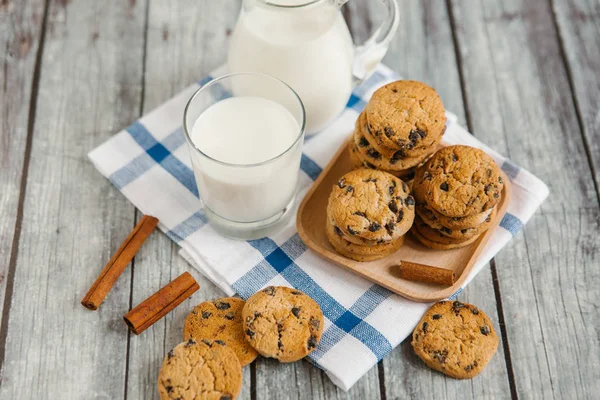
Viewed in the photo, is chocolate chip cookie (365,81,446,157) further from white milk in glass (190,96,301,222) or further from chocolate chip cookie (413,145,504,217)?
white milk in glass (190,96,301,222)

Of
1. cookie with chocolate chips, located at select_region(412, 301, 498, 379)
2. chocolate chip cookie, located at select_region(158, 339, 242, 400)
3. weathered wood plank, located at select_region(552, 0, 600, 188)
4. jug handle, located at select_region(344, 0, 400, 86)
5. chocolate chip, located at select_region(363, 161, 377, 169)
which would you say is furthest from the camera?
weathered wood plank, located at select_region(552, 0, 600, 188)

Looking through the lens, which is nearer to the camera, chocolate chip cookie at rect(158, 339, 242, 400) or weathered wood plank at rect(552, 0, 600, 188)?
chocolate chip cookie at rect(158, 339, 242, 400)

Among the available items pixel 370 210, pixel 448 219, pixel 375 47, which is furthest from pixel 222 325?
pixel 375 47

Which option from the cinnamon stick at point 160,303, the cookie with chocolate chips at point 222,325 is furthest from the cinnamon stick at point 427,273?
the cinnamon stick at point 160,303

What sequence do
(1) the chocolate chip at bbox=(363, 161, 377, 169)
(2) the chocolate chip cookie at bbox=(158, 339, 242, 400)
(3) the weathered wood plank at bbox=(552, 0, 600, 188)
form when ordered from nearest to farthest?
(2) the chocolate chip cookie at bbox=(158, 339, 242, 400), (1) the chocolate chip at bbox=(363, 161, 377, 169), (3) the weathered wood plank at bbox=(552, 0, 600, 188)

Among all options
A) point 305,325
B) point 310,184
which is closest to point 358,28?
point 310,184

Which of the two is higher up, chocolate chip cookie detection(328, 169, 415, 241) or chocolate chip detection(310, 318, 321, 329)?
chocolate chip cookie detection(328, 169, 415, 241)

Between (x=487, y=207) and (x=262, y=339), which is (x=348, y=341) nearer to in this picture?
(x=262, y=339)

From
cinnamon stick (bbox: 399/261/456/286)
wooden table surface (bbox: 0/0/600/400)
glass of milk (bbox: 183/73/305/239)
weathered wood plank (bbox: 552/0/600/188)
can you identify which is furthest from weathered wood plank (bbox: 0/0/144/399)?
weathered wood plank (bbox: 552/0/600/188)
